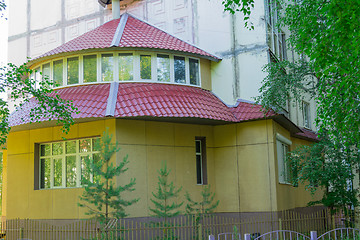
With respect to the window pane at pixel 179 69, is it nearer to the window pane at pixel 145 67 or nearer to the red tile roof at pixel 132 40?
Answer: the red tile roof at pixel 132 40

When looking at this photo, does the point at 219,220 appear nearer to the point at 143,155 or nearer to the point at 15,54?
the point at 143,155

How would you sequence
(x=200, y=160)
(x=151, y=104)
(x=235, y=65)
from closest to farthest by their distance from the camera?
(x=151, y=104) → (x=200, y=160) → (x=235, y=65)

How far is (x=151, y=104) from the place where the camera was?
57.8ft

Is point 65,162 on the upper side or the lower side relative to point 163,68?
lower

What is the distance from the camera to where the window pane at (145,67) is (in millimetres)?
19094

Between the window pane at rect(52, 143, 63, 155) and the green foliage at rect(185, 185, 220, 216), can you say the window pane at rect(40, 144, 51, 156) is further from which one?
the green foliage at rect(185, 185, 220, 216)

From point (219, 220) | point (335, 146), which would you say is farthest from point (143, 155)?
point (335, 146)

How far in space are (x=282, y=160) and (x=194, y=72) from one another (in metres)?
5.64

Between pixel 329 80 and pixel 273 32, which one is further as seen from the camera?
pixel 273 32

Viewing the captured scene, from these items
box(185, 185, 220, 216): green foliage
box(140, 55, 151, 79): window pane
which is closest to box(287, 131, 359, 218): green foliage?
box(185, 185, 220, 216): green foliage

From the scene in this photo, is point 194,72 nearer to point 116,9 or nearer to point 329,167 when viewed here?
point 116,9

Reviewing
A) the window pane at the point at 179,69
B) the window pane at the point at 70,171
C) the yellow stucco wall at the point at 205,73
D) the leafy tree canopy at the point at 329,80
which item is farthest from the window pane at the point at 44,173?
the leafy tree canopy at the point at 329,80

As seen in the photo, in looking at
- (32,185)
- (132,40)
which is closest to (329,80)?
(132,40)

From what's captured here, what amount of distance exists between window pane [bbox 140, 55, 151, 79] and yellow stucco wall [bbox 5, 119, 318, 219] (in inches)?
81.1
